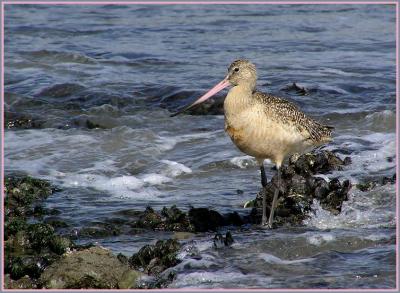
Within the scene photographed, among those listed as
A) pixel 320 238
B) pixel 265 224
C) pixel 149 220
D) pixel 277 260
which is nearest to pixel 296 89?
pixel 265 224

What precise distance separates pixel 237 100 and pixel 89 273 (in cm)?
221

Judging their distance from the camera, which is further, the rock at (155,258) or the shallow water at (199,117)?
the shallow water at (199,117)

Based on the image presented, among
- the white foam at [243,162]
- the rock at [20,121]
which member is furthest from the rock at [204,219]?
the rock at [20,121]

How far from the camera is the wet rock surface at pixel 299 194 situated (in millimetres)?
7137

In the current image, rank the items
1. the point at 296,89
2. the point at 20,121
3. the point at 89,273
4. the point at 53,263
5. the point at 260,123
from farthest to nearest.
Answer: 1. the point at 296,89
2. the point at 20,121
3. the point at 260,123
4. the point at 53,263
5. the point at 89,273

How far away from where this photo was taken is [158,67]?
13164 mm

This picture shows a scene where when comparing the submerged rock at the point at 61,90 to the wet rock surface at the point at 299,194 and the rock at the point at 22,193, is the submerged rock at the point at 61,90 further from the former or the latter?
the wet rock surface at the point at 299,194

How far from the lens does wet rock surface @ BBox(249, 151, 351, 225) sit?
7137 mm

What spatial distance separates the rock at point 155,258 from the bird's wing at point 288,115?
162cm

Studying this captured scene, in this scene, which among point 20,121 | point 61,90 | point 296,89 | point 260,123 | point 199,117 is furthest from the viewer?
point 61,90

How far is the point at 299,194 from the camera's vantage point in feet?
24.2

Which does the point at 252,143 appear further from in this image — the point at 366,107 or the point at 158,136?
the point at 366,107

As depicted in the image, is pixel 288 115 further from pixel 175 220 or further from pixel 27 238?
pixel 27 238

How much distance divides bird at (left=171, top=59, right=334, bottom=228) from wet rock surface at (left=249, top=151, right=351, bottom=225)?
12 cm
